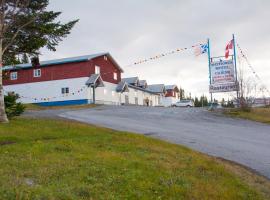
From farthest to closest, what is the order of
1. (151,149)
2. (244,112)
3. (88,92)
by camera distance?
(88,92) → (244,112) → (151,149)

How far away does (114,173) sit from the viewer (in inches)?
337

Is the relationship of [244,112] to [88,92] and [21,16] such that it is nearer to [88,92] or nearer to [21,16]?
[21,16]

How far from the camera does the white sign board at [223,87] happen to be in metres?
31.6

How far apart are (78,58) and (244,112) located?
90.6ft

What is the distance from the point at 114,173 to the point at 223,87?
972 inches

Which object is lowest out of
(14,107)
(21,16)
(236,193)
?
(236,193)

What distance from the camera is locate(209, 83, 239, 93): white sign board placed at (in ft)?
104

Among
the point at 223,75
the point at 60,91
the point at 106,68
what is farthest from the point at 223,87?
the point at 106,68

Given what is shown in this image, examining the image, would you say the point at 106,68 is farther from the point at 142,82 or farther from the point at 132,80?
the point at 142,82

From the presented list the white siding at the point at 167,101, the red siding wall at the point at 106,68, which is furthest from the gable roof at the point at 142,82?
the red siding wall at the point at 106,68

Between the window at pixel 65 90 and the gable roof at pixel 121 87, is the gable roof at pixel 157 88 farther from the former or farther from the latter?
the window at pixel 65 90

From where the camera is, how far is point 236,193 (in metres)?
8.11

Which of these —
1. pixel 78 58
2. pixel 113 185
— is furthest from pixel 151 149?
pixel 78 58

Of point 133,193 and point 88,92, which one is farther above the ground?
point 88,92
